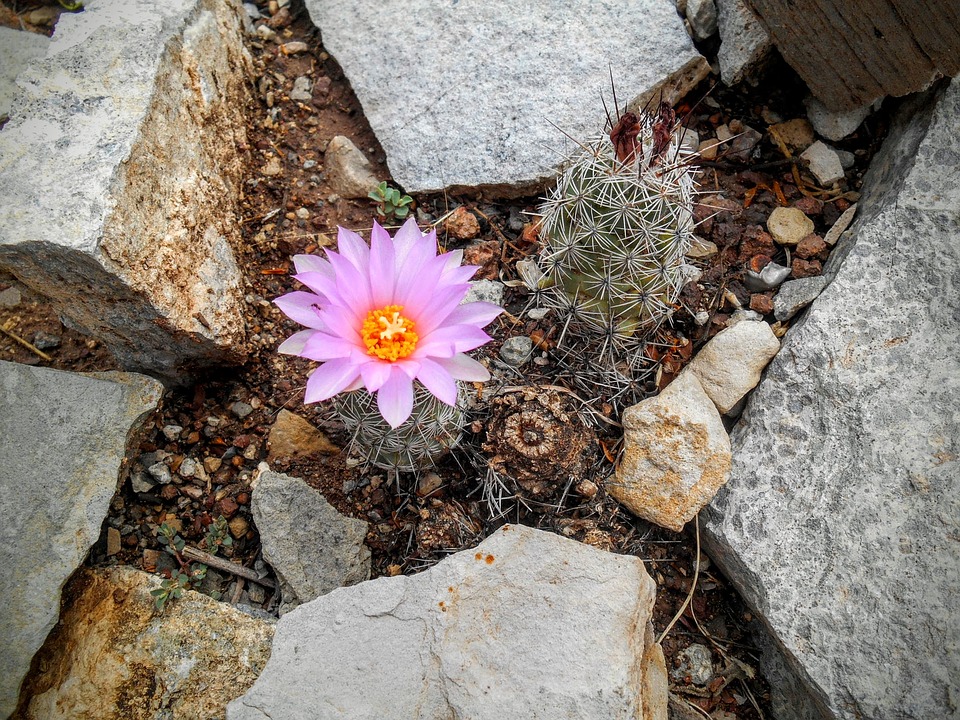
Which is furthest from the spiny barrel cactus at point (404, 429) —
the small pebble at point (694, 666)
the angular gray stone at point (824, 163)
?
the angular gray stone at point (824, 163)

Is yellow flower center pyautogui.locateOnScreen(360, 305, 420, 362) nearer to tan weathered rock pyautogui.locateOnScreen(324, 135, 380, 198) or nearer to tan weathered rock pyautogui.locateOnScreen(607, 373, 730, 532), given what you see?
tan weathered rock pyautogui.locateOnScreen(607, 373, 730, 532)

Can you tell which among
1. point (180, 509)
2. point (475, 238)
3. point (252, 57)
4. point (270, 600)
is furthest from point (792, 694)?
point (252, 57)

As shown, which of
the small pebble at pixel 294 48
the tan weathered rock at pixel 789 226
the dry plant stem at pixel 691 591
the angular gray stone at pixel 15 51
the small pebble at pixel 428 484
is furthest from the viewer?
the small pebble at pixel 294 48

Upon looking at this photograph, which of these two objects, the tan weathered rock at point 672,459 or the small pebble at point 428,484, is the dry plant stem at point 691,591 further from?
the small pebble at point 428,484

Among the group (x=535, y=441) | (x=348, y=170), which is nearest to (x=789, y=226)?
(x=535, y=441)

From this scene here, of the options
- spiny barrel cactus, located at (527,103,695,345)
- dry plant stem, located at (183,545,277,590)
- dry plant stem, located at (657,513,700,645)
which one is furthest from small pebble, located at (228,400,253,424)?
dry plant stem, located at (657,513,700,645)

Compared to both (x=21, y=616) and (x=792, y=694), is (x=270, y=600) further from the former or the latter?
(x=792, y=694)

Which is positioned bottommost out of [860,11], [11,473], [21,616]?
[860,11]
